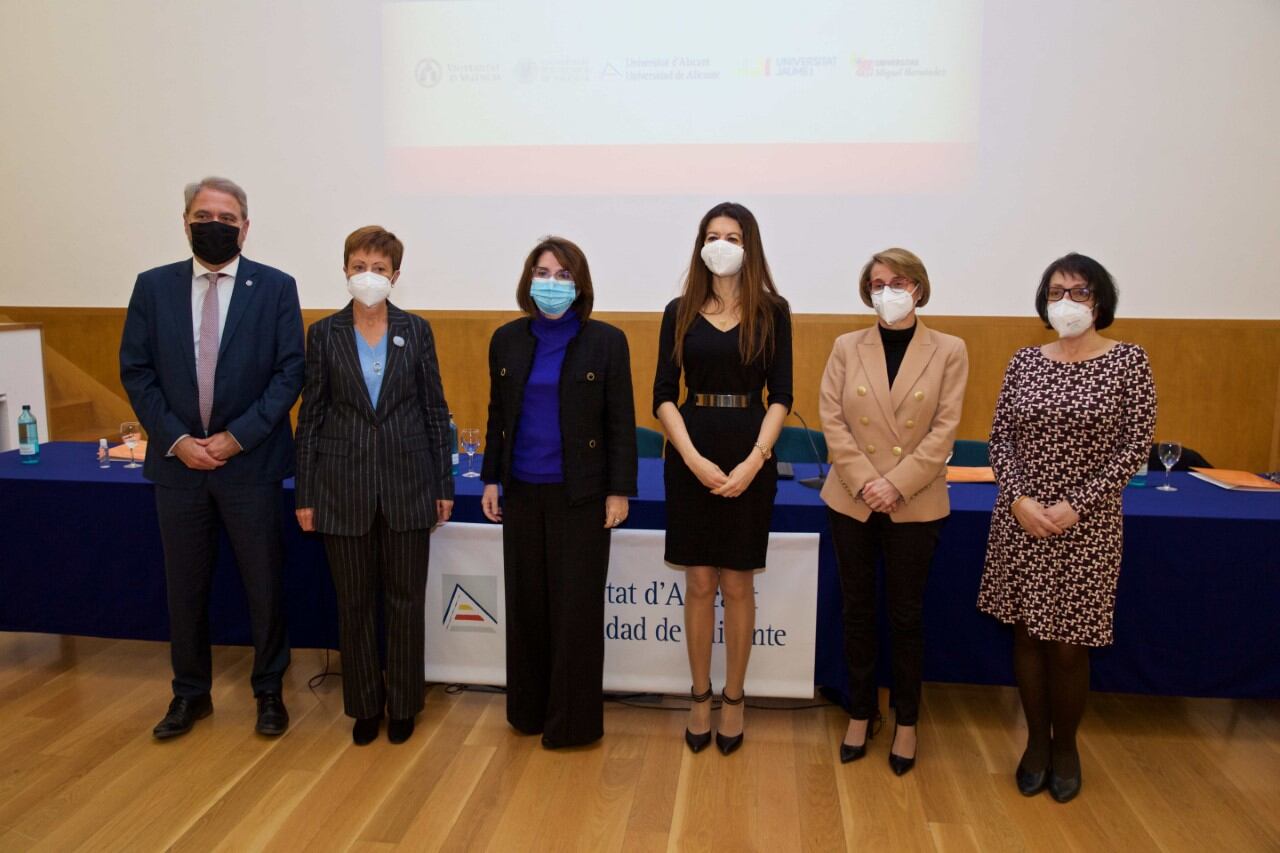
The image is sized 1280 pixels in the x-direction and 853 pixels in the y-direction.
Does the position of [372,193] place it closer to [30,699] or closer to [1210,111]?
[30,699]

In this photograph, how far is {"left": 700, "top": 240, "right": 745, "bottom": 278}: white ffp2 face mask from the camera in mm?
2377

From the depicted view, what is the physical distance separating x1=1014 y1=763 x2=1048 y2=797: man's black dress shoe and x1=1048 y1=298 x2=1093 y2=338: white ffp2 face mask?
1.21m

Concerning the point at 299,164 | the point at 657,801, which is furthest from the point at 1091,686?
Result: the point at 299,164

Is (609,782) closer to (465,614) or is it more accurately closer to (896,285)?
(465,614)

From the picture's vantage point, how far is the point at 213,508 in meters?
2.64

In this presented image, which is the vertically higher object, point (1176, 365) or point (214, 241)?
point (214, 241)

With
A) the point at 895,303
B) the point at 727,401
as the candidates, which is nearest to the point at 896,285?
the point at 895,303

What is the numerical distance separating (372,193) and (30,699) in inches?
114

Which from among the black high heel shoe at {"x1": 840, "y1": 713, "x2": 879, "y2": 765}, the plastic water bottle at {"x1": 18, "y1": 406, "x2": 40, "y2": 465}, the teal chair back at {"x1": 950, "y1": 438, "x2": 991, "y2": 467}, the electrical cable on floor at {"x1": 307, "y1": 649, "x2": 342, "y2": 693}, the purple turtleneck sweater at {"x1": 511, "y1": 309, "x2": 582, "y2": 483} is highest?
the purple turtleneck sweater at {"x1": 511, "y1": 309, "x2": 582, "y2": 483}

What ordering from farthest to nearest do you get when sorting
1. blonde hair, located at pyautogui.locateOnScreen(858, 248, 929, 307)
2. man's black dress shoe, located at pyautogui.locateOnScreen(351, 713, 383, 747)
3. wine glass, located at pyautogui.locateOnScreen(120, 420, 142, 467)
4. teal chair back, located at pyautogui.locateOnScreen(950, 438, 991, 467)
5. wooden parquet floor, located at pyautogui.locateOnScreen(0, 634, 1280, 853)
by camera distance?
teal chair back, located at pyautogui.locateOnScreen(950, 438, 991, 467)
wine glass, located at pyautogui.locateOnScreen(120, 420, 142, 467)
man's black dress shoe, located at pyautogui.locateOnScreen(351, 713, 383, 747)
blonde hair, located at pyautogui.locateOnScreen(858, 248, 929, 307)
wooden parquet floor, located at pyautogui.locateOnScreen(0, 634, 1280, 853)

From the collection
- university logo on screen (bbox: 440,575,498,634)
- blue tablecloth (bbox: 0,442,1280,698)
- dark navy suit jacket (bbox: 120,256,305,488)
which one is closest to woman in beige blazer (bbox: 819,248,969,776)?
blue tablecloth (bbox: 0,442,1280,698)

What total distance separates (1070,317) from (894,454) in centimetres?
56

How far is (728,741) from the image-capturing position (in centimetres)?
260

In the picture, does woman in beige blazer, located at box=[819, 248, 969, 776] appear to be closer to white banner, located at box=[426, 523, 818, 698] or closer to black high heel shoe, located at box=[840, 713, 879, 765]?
black high heel shoe, located at box=[840, 713, 879, 765]
